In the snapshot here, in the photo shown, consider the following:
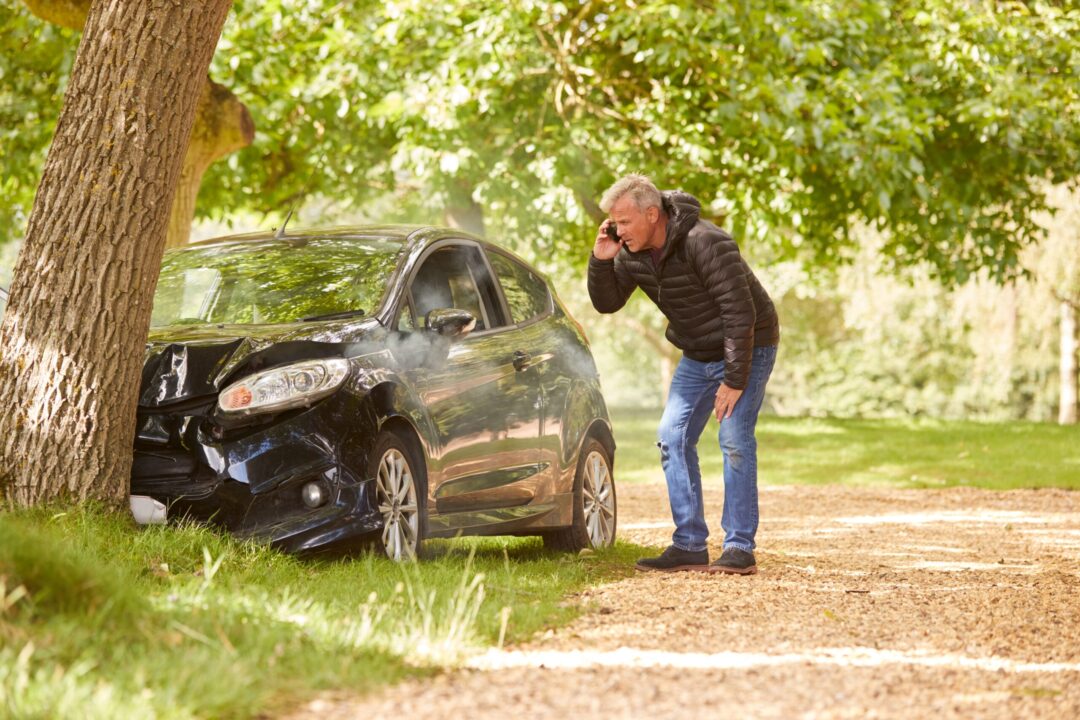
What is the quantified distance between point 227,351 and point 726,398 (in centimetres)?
241

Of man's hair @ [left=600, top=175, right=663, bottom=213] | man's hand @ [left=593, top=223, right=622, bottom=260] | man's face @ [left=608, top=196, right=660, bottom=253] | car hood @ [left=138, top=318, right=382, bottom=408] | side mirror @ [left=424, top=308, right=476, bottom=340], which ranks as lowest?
car hood @ [left=138, top=318, right=382, bottom=408]

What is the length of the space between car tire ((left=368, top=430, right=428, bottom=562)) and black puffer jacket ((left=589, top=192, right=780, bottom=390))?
4.71 feet

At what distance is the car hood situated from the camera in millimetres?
6449

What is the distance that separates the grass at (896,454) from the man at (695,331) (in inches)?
325

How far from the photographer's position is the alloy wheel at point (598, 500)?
27.9 ft

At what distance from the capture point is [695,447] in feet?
25.1

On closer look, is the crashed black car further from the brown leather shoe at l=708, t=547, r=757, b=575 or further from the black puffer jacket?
the brown leather shoe at l=708, t=547, r=757, b=575

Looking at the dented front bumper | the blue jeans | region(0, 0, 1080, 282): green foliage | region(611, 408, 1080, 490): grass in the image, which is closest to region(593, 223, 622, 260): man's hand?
the blue jeans

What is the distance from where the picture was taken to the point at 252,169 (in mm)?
19266

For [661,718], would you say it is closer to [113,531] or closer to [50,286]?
[113,531]

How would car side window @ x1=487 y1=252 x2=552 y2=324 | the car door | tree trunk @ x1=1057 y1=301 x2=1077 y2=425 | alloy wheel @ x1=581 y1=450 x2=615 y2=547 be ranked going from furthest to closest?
tree trunk @ x1=1057 y1=301 x2=1077 y2=425 < alloy wheel @ x1=581 y1=450 x2=615 y2=547 < car side window @ x1=487 y1=252 x2=552 y2=324 < the car door

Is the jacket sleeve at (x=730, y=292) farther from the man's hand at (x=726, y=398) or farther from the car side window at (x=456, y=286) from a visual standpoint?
the car side window at (x=456, y=286)

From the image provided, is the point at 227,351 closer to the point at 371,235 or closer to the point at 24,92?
the point at 371,235

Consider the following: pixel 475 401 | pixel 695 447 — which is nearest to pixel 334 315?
pixel 475 401
